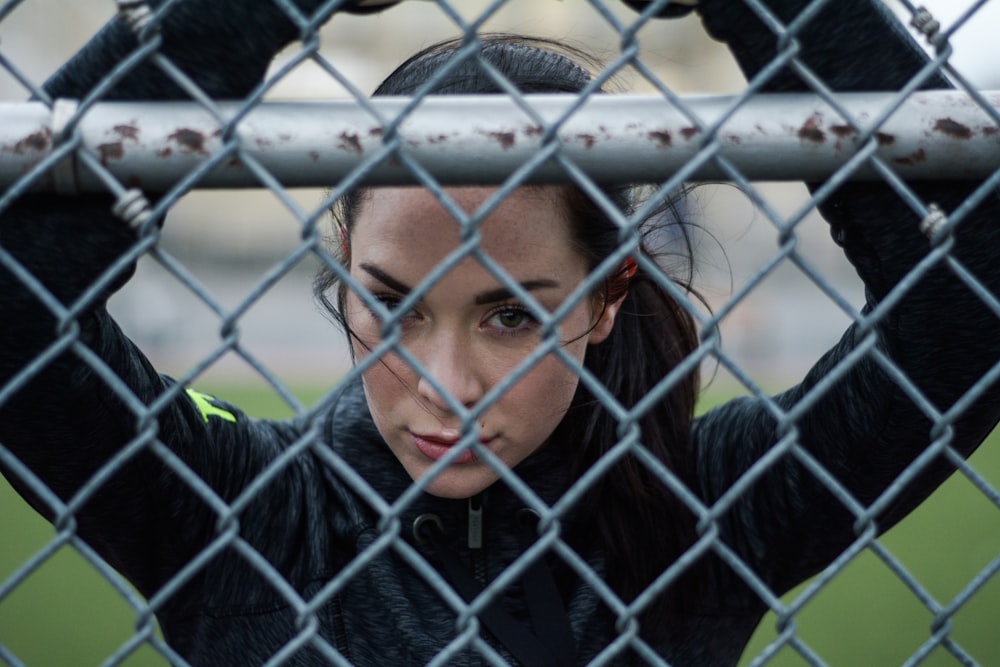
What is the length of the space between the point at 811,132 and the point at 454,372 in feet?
1.94

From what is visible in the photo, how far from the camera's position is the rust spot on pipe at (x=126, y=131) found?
1060 millimetres

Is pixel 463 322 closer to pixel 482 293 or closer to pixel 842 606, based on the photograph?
pixel 482 293

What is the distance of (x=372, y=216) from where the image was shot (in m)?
1.61

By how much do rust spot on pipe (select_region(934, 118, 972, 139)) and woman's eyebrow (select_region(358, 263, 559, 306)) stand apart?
1.97 feet

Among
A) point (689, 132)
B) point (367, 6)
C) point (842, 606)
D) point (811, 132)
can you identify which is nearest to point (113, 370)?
point (367, 6)

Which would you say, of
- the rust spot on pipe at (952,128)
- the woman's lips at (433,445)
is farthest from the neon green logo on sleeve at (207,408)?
the rust spot on pipe at (952,128)

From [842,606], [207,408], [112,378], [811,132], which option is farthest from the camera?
[842,606]

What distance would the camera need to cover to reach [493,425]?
1637mm

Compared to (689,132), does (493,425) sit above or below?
below

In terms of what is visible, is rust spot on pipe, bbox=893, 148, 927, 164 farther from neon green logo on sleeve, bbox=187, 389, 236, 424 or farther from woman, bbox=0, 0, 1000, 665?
neon green logo on sleeve, bbox=187, 389, 236, 424

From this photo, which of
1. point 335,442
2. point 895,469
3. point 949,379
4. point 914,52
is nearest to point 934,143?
point 914,52

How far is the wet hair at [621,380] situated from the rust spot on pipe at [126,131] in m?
0.65

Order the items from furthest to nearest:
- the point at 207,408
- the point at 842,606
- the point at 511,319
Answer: the point at 842,606 < the point at 207,408 < the point at 511,319

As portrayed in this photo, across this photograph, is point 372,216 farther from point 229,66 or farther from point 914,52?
point 914,52
